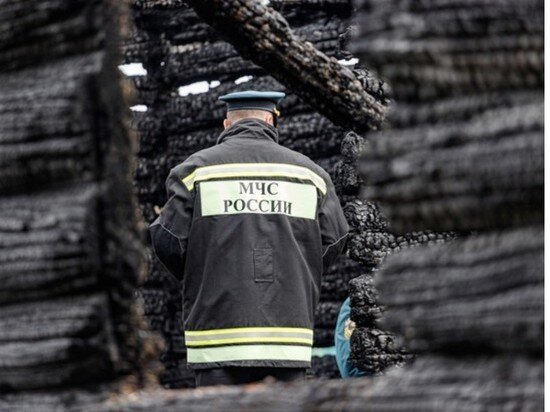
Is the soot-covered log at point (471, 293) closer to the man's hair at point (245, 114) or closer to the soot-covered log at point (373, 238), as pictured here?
the man's hair at point (245, 114)

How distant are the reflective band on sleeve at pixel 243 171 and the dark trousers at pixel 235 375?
737 mm

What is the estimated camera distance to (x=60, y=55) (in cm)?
254

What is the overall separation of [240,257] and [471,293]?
10.9 feet

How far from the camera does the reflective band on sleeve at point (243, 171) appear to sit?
542cm

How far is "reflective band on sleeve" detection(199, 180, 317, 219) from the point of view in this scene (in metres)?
5.39

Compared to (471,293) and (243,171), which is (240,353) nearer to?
(243,171)

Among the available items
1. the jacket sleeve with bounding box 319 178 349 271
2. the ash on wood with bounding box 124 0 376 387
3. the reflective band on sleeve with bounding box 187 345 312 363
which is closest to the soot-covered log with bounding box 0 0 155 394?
the reflective band on sleeve with bounding box 187 345 312 363

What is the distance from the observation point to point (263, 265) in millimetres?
5434

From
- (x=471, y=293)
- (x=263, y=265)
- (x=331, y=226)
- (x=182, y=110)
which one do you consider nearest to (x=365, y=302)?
(x=331, y=226)

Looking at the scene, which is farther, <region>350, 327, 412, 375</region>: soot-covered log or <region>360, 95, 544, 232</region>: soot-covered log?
<region>350, 327, 412, 375</region>: soot-covered log

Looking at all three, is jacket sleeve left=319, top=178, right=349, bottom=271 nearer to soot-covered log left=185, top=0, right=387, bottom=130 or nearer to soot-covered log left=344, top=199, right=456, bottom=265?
soot-covered log left=185, top=0, right=387, bottom=130

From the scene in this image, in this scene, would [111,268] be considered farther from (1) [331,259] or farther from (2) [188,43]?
(2) [188,43]

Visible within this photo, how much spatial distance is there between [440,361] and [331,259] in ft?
12.0

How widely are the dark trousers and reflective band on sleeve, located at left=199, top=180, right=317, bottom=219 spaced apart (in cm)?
63
